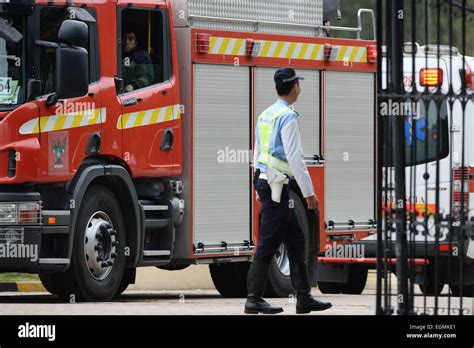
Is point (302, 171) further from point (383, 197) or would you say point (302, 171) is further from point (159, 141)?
point (159, 141)

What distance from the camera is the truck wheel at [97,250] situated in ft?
45.4

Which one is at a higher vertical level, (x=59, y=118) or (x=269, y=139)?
(x=59, y=118)

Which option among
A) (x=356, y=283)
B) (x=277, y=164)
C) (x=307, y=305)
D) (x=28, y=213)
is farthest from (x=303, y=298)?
(x=356, y=283)

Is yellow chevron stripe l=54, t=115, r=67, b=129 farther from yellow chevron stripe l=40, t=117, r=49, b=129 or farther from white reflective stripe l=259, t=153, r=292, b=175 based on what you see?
white reflective stripe l=259, t=153, r=292, b=175

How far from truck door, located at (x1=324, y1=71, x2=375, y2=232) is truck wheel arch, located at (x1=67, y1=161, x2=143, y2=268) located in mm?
3301

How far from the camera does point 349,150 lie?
17438 mm

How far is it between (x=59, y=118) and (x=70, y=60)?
580 mm

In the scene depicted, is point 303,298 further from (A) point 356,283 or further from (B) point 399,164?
(A) point 356,283

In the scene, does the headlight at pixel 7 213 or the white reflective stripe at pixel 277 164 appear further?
the headlight at pixel 7 213

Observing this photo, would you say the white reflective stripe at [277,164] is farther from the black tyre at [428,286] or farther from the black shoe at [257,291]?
the black tyre at [428,286]

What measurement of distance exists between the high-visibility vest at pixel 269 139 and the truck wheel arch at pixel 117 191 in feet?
8.18

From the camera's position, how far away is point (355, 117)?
17.5 meters

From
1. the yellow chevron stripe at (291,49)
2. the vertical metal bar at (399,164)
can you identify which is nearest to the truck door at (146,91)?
the yellow chevron stripe at (291,49)

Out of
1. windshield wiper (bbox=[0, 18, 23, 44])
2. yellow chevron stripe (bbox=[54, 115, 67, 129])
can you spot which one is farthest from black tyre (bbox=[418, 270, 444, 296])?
windshield wiper (bbox=[0, 18, 23, 44])
